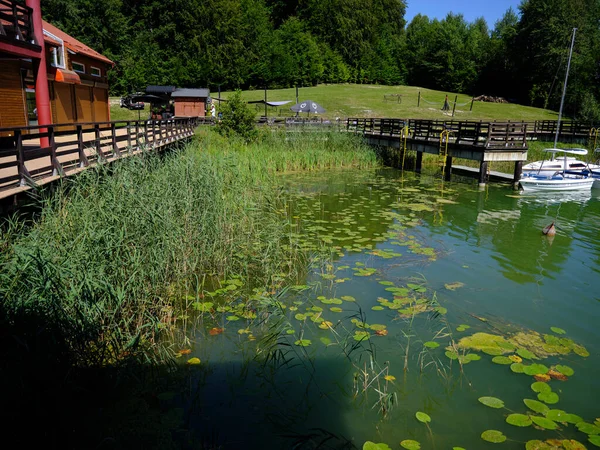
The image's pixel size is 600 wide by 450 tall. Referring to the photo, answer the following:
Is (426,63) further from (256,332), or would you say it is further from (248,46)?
(256,332)

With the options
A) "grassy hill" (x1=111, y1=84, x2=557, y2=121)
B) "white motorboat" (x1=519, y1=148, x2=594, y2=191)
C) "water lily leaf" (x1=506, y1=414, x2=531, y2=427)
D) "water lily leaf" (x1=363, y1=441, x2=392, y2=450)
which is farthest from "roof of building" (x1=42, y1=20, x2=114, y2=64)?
"grassy hill" (x1=111, y1=84, x2=557, y2=121)

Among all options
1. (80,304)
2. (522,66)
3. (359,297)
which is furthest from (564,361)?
(522,66)

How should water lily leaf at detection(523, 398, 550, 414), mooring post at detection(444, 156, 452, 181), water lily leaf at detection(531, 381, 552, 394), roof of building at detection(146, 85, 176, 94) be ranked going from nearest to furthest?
1. water lily leaf at detection(523, 398, 550, 414)
2. water lily leaf at detection(531, 381, 552, 394)
3. mooring post at detection(444, 156, 452, 181)
4. roof of building at detection(146, 85, 176, 94)

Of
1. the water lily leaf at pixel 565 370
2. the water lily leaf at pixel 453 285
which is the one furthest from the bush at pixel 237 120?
the water lily leaf at pixel 565 370

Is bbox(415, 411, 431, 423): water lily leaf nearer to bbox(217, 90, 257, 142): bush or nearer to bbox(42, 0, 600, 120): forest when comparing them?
bbox(217, 90, 257, 142): bush

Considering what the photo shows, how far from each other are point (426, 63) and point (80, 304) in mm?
77694

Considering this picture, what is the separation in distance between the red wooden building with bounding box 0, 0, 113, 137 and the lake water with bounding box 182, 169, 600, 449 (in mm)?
8352

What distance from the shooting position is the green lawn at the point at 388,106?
4916cm

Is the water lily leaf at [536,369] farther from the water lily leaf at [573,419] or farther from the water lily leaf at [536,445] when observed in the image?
the water lily leaf at [536,445]

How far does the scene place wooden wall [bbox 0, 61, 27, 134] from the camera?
13945 millimetres

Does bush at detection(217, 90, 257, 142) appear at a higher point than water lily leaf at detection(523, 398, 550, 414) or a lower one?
higher

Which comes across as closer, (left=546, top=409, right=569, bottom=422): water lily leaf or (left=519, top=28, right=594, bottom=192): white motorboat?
(left=546, top=409, right=569, bottom=422): water lily leaf

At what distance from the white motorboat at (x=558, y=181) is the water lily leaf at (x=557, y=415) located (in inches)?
632

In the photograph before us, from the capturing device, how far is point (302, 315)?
679 cm
